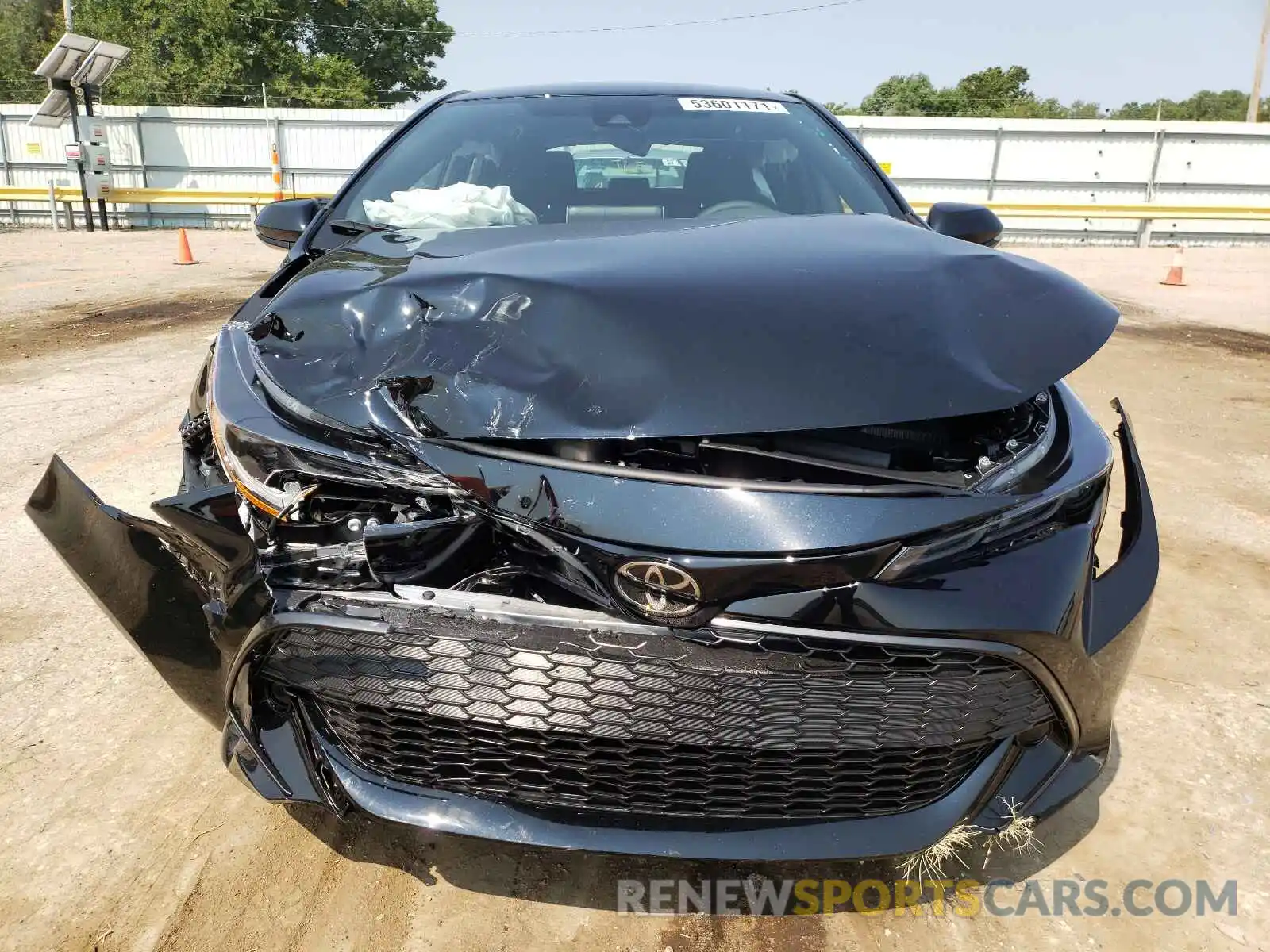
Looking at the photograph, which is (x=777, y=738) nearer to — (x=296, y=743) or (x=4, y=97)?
(x=296, y=743)

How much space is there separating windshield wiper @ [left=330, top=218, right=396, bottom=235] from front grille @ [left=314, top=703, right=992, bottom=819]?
1.43m

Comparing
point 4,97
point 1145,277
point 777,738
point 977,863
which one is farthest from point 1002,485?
point 4,97

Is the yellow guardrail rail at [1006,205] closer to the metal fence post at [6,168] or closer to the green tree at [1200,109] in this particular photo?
the metal fence post at [6,168]

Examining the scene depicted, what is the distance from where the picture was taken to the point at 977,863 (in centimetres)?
176

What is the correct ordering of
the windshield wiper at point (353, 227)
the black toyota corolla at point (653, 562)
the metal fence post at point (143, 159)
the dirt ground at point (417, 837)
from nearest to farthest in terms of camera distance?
the black toyota corolla at point (653, 562), the dirt ground at point (417, 837), the windshield wiper at point (353, 227), the metal fence post at point (143, 159)

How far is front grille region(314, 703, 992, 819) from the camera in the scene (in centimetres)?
138

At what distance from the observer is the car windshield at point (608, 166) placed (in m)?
2.50

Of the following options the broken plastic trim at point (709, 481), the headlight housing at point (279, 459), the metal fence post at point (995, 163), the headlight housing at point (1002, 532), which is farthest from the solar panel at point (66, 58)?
the headlight housing at point (1002, 532)

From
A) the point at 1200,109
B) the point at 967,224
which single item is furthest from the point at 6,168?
the point at 1200,109

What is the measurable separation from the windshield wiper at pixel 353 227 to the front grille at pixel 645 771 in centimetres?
143

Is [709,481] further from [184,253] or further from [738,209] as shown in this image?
[184,253]

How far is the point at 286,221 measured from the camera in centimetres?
271

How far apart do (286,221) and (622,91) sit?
1210 mm

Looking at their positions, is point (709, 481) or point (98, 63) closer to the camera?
point (709, 481)
